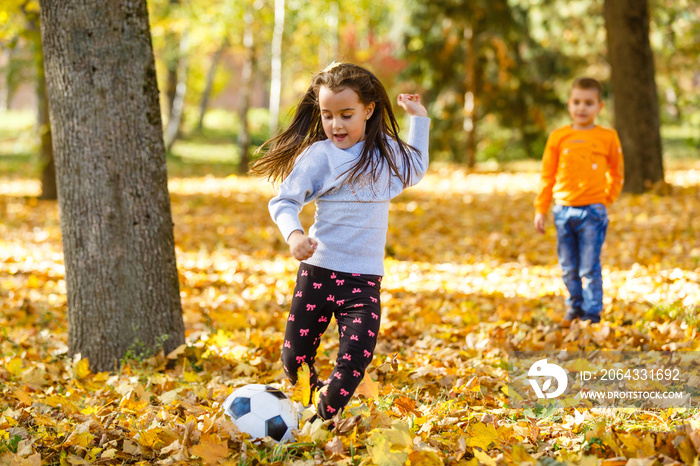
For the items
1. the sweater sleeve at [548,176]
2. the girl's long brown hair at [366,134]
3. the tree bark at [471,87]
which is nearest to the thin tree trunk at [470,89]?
the tree bark at [471,87]

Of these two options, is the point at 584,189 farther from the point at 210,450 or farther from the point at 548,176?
the point at 210,450

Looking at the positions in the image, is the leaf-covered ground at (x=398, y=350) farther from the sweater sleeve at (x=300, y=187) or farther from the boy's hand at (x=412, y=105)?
the boy's hand at (x=412, y=105)

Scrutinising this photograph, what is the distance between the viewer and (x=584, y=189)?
4574 millimetres

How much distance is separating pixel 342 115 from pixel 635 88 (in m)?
8.95

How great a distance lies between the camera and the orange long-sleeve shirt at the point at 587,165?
4.58 m

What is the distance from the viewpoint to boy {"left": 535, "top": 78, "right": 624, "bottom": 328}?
15.0ft

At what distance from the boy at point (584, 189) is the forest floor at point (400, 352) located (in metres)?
0.34

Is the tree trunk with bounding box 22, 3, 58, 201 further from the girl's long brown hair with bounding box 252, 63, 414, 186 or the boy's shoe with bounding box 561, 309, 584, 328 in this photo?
the boy's shoe with bounding box 561, 309, 584, 328

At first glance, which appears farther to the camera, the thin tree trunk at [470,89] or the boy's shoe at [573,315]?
the thin tree trunk at [470,89]

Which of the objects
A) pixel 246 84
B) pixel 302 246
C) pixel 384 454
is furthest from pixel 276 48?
pixel 384 454

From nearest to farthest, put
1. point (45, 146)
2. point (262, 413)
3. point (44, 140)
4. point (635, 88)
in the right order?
1. point (262, 413)
2. point (44, 140)
3. point (635, 88)
4. point (45, 146)

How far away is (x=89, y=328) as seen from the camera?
401 centimetres

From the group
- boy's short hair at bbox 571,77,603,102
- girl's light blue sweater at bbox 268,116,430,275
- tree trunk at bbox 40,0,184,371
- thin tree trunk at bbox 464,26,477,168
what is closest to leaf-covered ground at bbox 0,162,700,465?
tree trunk at bbox 40,0,184,371

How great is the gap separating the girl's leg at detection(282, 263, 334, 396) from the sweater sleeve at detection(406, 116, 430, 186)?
2.23ft
